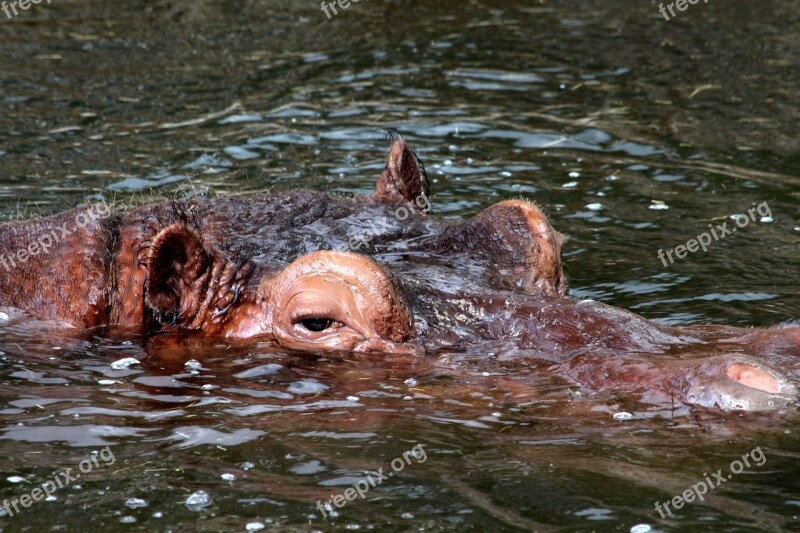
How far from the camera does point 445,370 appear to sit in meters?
6.39

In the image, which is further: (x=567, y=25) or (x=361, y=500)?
(x=567, y=25)

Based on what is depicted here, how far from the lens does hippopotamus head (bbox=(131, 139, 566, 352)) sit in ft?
21.3

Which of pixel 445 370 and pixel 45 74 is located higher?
pixel 45 74

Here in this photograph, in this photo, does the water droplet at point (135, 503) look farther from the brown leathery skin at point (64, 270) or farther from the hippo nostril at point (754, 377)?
the hippo nostril at point (754, 377)

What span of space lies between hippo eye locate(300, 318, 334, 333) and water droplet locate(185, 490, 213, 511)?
5.05 feet

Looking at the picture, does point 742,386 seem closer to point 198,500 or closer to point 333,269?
point 333,269

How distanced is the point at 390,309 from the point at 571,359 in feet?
3.31

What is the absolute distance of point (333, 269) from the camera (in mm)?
6391

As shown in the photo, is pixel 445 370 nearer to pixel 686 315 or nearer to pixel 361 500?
pixel 361 500

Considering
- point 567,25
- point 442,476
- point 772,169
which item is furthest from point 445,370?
point 567,25

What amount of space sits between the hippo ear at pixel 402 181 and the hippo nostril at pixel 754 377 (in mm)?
2830

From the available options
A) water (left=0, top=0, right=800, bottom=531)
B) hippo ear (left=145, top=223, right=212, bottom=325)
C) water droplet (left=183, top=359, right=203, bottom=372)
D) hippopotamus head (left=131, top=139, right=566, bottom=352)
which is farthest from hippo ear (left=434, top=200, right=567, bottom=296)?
water droplet (left=183, top=359, right=203, bottom=372)

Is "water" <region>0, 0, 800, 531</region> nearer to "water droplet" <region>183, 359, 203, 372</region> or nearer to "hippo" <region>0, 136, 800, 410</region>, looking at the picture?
"water droplet" <region>183, 359, 203, 372</region>

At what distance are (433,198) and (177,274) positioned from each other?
4967 millimetres
